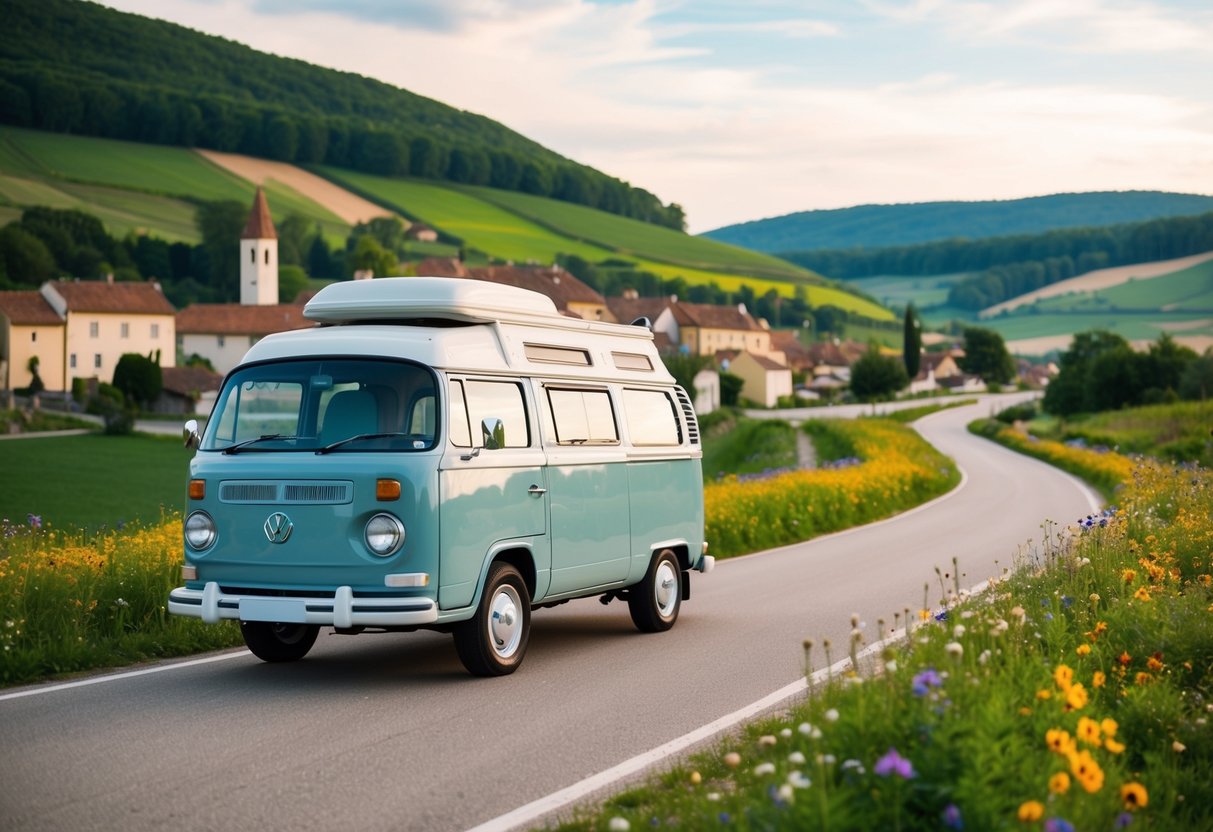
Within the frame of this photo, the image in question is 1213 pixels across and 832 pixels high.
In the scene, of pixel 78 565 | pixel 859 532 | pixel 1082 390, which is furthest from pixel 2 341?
pixel 78 565

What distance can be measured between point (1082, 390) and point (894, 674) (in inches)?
3849

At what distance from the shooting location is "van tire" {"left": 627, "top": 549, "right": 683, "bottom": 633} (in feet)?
41.6

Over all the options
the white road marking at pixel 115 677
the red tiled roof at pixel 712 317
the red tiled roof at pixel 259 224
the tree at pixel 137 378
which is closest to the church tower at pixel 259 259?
the red tiled roof at pixel 259 224

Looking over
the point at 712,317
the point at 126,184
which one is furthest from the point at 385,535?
the point at 712,317

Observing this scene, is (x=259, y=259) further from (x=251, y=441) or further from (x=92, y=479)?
(x=251, y=441)

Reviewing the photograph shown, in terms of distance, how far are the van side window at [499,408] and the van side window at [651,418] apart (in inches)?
74.2

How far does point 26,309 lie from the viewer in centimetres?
11938

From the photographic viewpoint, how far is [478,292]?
421 inches

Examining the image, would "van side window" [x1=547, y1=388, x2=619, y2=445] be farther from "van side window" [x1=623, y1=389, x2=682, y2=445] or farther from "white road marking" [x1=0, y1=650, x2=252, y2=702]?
"white road marking" [x1=0, y1=650, x2=252, y2=702]

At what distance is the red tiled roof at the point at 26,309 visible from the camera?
117 m

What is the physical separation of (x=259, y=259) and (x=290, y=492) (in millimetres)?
145448

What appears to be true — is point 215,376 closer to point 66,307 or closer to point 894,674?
point 66,307

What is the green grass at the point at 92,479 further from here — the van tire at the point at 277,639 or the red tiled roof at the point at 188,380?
the red tiled roof at the point at 188,380

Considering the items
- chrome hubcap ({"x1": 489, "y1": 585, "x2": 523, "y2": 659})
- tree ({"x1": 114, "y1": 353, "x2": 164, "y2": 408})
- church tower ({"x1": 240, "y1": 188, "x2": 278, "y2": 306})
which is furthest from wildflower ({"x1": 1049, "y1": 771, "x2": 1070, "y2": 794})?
church tower ({"x1": 240, "y1": 188, "x2": 278, "y2": 306})
